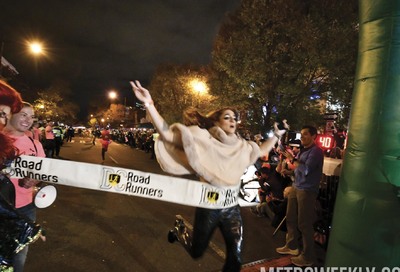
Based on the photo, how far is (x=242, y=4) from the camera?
46.7ft

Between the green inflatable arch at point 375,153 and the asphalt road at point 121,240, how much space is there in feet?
6.33

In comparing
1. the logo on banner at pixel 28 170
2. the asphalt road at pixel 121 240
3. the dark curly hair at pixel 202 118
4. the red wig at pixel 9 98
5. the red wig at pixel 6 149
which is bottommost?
the asphalt road at pixel 121 240

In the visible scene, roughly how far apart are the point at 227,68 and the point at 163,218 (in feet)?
32.7

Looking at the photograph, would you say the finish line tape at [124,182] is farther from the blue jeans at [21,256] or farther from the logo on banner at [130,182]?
the blue jeans at [21,256]

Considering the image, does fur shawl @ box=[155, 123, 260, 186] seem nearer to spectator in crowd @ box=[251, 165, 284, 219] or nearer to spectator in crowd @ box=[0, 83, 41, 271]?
spectator in crowd @ box=[0, 83, 41, 271]

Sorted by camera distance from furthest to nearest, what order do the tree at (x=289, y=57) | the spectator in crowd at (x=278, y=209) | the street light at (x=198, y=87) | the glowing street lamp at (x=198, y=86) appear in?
the street light at (x=198, y=87)
the glowing street lamp at (x=198, y=86)
the tree at (x=289, y=57)
the spectator in crowd at (x=278, y=209)

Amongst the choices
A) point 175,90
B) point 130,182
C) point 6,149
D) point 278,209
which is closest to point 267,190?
point 278,209

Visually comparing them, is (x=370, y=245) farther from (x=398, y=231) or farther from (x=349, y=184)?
(x=349, y=184)

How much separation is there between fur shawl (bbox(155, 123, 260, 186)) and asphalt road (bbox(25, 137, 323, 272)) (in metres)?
1.69

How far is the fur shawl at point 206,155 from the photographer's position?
2707 mm

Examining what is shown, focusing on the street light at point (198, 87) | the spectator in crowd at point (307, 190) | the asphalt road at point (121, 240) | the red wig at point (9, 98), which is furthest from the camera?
the street light at point (198, 87)

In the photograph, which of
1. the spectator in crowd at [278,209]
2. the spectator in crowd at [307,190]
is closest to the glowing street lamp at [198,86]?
the spectator in crowd at [278,209]

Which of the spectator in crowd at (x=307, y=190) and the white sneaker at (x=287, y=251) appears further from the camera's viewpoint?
the white sneaker at (x=287, y=251)

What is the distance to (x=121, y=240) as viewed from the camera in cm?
452
